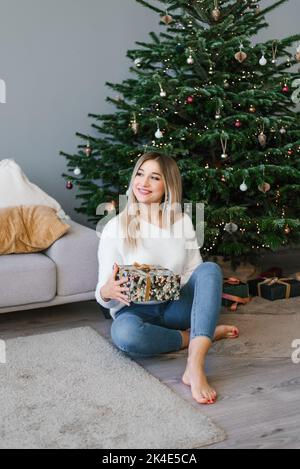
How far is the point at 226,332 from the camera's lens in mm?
2496

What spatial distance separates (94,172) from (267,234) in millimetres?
1038

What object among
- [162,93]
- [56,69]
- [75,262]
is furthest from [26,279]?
[56,69]

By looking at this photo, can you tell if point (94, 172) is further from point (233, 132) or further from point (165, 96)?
point (233, 132)

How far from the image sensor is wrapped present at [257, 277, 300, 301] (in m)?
3.11

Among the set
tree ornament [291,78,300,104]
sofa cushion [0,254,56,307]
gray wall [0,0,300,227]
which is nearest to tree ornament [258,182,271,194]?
tree ornament [291,78,300,104]

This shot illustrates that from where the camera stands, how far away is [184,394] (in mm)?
1967

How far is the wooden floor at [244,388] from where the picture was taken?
5.54ft

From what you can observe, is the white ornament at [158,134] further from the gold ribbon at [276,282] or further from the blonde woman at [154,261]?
the gold ribbon at [276,282]

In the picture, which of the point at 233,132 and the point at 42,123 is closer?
the point at 233,132

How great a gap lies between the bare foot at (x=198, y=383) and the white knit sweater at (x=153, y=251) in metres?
0.37

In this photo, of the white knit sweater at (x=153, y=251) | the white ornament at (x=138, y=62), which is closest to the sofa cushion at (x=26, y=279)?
the white knit sweater at (x=153, y=251)

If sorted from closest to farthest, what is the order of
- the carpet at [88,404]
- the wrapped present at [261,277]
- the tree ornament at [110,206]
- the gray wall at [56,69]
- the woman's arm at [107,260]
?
the carpet at [88,404]
the woman's arm at [107,260]
the tree ornament at [110,206]
the wrapped present at [261,277]
the gray wall at [56,69]

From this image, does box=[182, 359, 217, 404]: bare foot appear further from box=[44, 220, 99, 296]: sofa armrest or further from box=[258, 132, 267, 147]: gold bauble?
box=[258, 132, 267, 147]: gold bauble
